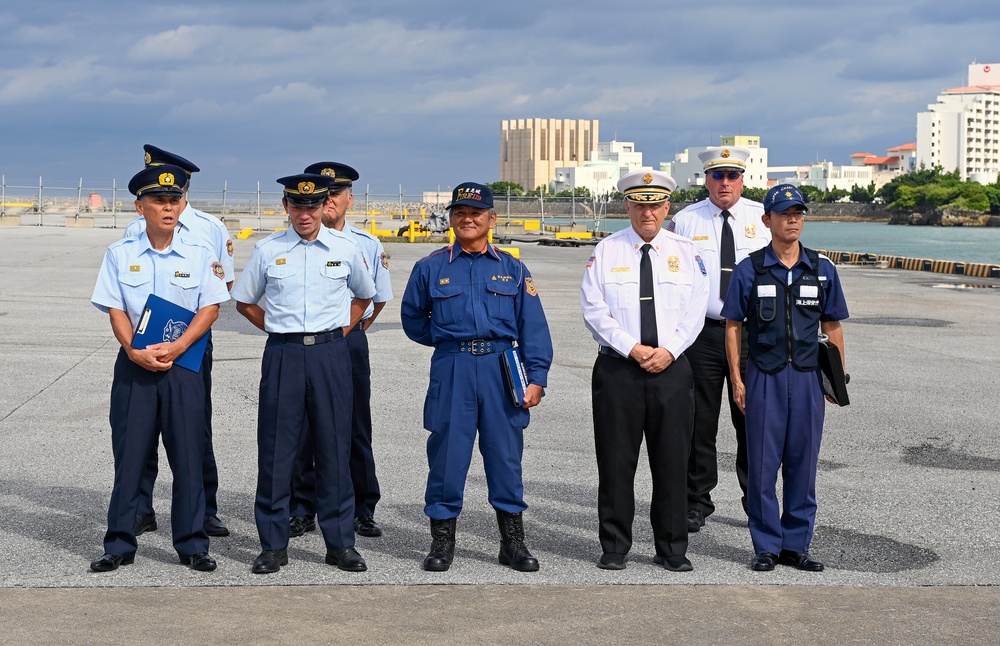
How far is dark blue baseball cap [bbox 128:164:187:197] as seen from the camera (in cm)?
602

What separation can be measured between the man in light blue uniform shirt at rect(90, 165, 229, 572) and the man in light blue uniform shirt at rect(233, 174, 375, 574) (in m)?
0.32

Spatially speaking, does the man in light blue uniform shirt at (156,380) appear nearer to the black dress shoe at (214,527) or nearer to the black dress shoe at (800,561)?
the black dress shoe at (214,527)

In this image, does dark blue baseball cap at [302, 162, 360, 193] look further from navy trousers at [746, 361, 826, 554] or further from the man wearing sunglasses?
navy trousers at [746, 361, 826, 554]

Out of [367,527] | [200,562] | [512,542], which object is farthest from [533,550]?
[200,562]

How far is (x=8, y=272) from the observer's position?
25172 millimetres

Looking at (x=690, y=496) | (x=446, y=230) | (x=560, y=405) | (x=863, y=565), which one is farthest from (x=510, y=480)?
(x=446, y=230)

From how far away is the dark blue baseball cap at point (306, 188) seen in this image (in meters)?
6.00

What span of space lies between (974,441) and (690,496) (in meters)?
3.58

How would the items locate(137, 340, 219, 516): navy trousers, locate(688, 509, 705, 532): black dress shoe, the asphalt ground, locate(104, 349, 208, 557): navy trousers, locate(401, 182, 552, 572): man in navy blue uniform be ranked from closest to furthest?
the asphalt ground < locate(104, 349, 208, 557): navy trousers < locate(401, 182, 552, 572): man in navy blue uniform < locate(137, 340, 219, 516): navy trousers < locate(688, 509, 705, 532): black dress shoe

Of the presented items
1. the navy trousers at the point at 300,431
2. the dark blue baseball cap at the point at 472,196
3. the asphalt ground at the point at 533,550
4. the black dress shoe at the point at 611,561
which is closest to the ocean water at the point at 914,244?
the asphalt ground at the point at 533,550

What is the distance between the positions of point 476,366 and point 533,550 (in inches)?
42.8

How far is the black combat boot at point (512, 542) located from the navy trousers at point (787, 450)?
120cm

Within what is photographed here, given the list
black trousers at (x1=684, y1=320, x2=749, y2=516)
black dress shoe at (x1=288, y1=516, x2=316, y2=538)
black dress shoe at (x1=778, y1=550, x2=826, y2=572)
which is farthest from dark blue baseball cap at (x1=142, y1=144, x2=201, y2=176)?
black dress shoe at (x1=778, y1=550, x2=826, y2=572)

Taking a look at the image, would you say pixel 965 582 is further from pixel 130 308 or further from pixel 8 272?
pixel 8 272
